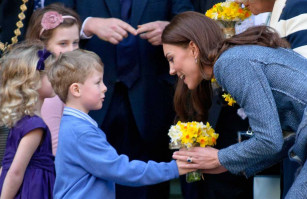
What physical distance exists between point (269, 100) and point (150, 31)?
6.41 ft

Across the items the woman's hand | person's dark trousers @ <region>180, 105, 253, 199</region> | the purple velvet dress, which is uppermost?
the woman's hand

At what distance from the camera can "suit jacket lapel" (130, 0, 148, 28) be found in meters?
5.25

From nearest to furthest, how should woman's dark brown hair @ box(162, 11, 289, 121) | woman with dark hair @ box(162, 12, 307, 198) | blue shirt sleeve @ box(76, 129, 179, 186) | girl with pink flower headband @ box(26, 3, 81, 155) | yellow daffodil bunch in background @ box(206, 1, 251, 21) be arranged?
woman with dark hair @ box(162, 12, 307, 198) < woman's dark brown hair @ box(162, 11, 289, 121) < blue shirt sleeve @ box(76, 129, 179, 186) < yellow daffodil bunch in background @ box(206, 1, 251, 21) < girl with pink flower headband @ box(26, 3, 81, 155)

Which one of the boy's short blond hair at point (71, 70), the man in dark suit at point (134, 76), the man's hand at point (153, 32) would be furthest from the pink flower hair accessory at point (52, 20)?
the boy's short blond hair at point (71, 70)

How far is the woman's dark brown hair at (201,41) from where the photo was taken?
140 inches

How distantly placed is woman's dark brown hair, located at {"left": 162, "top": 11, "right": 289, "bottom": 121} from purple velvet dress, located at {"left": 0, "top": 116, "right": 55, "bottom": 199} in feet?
3.07

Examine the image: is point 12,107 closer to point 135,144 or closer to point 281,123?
point 135,144

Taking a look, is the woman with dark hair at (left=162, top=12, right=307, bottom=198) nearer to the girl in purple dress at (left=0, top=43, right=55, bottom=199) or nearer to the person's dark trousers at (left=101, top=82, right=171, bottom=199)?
the girl in purple dress at (left=0, top=43, right=55, bottom=199)

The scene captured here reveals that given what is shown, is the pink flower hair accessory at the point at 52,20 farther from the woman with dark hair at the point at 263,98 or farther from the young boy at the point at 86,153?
the woman with dark hair at the point at 263,98

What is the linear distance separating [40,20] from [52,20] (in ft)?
0.39

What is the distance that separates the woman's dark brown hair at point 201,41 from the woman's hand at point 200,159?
0.47 metres

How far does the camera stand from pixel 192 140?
12.7ft

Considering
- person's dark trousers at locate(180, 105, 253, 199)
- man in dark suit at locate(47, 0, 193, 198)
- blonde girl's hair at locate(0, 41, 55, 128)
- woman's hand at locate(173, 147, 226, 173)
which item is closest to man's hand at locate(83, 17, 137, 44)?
man in dark suit at locate(47, 0, 193, 198)

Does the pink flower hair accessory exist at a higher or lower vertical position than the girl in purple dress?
higher
